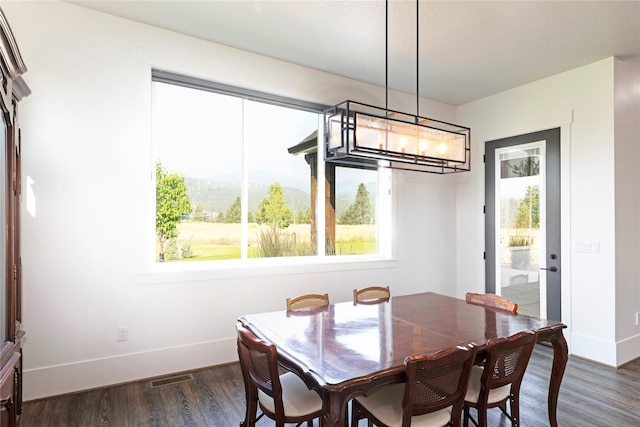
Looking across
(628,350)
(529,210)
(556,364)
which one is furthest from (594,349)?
(556,364)

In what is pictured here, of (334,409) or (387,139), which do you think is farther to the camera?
(387,139)

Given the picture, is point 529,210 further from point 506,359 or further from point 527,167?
point 506,359

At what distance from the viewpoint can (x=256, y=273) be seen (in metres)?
3.56

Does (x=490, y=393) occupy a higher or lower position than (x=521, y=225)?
lower

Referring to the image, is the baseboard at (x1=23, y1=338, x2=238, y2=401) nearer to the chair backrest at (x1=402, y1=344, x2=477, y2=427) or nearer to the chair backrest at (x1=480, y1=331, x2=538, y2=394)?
the chair backrest at (x1=402, y1=344, x2=477, y2=427)

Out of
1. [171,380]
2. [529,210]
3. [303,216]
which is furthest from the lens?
[529,210]

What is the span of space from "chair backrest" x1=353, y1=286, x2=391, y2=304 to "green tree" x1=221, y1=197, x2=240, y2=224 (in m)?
1.45

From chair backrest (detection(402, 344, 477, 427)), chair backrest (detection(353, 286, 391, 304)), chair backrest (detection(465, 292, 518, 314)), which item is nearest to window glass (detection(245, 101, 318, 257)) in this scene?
chair backrest (detection(353, 286, 391, 304))

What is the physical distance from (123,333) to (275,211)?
1788 mm

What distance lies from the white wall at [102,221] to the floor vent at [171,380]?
9 centimetres

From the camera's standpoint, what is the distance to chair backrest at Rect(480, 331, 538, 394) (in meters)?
1.79

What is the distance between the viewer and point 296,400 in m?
1.84

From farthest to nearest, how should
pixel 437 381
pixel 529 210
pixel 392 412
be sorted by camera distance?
pixel 529 210, pixel 392 412, pixel 437 381

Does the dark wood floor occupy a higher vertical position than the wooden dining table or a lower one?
lower
